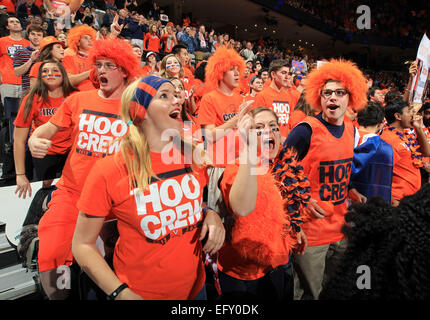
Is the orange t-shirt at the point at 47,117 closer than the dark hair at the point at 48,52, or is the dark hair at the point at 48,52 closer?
the orange t-shirt at the point at 47,117

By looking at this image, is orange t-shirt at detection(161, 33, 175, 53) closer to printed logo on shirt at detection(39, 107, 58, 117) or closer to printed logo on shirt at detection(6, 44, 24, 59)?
printed logo on shirt at detection(6, 44, 24, 59)

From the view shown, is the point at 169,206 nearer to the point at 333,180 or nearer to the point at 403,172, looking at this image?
the point at 333,180

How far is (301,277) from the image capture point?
2.12 meters

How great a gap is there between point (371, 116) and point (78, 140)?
2.67 meters

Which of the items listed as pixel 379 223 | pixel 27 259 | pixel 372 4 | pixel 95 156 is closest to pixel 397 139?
pixel 379 223

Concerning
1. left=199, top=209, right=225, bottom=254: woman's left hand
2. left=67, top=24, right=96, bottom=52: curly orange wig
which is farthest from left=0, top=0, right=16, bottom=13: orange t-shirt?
left=199, top=209, right=225, bottom=254: woman's left hand

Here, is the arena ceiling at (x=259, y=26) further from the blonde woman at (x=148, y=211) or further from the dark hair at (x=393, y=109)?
the blonde woman at (x=148, y=211)

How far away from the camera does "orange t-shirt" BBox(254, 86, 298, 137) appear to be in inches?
170

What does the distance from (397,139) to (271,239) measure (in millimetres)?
2371

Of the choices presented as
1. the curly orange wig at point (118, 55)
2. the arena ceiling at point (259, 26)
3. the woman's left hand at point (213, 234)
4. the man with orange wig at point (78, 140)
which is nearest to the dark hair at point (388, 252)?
the woman's left hand at point (213, 234)

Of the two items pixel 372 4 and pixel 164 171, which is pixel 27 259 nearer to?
pixel 164 171

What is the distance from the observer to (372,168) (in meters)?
2.65

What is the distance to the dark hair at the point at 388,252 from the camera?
2.42 feet

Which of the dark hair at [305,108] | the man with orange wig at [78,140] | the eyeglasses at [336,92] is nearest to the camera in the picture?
the man with orange wig at [78,140]
